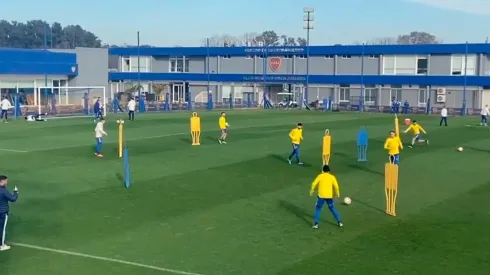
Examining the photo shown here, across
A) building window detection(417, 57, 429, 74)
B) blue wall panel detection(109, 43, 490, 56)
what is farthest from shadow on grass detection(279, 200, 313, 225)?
building window detection(417, 57, 429, 74)

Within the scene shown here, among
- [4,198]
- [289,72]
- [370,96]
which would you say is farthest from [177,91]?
[4,198]

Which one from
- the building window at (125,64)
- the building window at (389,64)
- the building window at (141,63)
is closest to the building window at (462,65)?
the building window at (389,64)

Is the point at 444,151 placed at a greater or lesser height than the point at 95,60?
lesser

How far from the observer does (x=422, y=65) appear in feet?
251

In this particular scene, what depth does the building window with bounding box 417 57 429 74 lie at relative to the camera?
250 feet

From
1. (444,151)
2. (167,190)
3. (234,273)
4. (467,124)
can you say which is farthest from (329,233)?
(467,124)

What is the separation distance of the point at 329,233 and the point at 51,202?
27.4ft

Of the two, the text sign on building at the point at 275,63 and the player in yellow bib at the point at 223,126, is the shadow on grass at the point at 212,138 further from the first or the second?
the text sign on building at the point at 275,63

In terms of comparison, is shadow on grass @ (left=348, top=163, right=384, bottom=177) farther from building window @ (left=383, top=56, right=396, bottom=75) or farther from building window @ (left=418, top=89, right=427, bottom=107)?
building window @ (left=383, top=56, right=396, bottom=75)

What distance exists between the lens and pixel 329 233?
53.8 ft

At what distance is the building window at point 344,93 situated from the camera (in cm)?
8031

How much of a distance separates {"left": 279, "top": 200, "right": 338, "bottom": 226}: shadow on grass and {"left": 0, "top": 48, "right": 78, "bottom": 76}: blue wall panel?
4874 centimetres

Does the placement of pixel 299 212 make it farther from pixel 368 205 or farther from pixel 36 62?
pixel 36 62

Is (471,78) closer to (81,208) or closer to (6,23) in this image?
(81,208)
